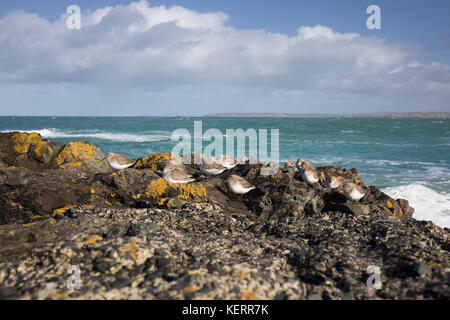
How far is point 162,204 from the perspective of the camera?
573 centimetres

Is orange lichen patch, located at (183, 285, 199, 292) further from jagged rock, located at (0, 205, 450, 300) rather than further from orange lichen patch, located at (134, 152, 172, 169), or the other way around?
orange lichen patch, located at (134, 152, 172, 169)

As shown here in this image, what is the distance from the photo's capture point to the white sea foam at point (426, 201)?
31.4 feet

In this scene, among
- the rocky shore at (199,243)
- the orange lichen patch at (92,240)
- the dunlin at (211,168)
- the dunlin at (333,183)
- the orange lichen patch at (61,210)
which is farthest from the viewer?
the dunlin at (211,168)

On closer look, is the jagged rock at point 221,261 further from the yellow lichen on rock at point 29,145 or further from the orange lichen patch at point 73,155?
the yellow lichen on rock at point 29,145

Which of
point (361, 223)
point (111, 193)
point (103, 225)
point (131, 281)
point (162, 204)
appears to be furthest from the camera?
point (111, 193)

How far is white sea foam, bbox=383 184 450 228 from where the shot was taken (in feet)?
31.4

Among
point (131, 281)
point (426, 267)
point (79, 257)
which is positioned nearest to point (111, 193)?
point (79, 257)

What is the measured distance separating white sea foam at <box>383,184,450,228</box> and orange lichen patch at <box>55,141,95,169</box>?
9699 mm

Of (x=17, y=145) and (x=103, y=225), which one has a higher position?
(x=17, y=145)

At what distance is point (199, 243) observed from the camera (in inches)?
156

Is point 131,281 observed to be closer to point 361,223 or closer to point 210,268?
point 210,268

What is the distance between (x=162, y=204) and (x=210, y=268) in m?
2.91

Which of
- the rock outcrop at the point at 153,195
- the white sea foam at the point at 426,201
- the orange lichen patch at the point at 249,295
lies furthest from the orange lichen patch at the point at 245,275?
the white sea foam at the point at 426,201
